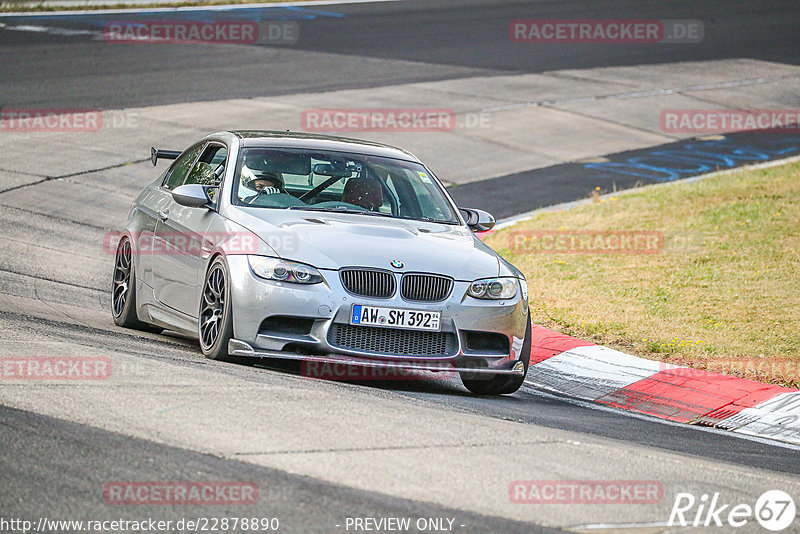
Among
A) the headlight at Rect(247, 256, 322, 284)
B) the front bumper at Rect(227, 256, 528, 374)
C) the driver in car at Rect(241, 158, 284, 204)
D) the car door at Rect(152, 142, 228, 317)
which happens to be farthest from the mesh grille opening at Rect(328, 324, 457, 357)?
the driver in car at Rect(241, 158, 284, 204)

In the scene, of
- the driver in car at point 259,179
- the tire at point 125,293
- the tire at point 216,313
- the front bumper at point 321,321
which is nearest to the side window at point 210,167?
the driver in car at point 259,179

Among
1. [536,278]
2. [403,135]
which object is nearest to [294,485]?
[536,278]

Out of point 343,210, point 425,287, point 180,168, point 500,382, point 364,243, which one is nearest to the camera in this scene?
point 425,287

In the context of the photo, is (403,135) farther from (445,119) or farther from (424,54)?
(424,54)

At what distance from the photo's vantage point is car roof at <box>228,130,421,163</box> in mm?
8773

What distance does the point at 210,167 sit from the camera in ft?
29.7

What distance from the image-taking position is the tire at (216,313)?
7.50 m

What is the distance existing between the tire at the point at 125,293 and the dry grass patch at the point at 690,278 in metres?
3.54

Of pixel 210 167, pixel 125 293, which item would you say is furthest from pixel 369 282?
pixel 125 293

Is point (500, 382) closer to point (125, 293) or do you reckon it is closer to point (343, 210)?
point (343, 210)

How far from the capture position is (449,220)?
28.7 ft

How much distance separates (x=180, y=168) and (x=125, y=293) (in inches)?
43.1

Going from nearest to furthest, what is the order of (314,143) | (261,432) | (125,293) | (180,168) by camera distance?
1. (261,432)
2. (314,143)
3. (125,293)
4. (180,168)

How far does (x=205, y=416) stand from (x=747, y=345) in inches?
215
